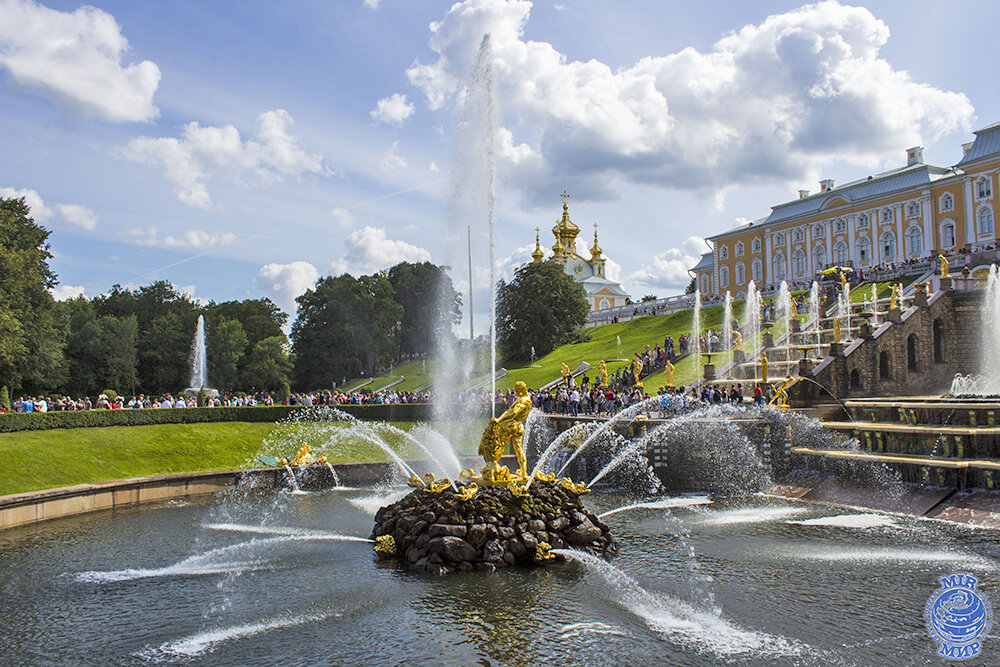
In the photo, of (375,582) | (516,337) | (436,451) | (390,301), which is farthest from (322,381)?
(375,582)

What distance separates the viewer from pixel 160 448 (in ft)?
77.2

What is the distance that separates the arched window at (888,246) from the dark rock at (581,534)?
57604 millimetres

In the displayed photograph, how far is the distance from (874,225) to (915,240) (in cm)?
436

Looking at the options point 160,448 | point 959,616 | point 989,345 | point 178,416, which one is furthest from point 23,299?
point 989,345

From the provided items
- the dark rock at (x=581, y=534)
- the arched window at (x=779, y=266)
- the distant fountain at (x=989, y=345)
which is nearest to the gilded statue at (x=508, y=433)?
the dark rock at (x=581, y=534)

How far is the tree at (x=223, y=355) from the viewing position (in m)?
60.2

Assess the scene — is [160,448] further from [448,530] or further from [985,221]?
[985,221]

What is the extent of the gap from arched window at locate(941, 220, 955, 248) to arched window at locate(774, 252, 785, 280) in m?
16.9

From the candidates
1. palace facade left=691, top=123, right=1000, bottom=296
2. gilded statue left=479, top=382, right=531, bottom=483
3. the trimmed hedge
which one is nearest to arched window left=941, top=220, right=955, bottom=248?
palace facade left=691, top=123, right=1000, bottom=296

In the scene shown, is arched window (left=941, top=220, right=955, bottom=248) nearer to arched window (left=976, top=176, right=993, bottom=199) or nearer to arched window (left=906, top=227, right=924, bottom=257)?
arched window (left=906, top=227, right=924, bottom=257)

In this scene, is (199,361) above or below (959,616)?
above

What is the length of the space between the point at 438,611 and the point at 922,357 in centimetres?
2509

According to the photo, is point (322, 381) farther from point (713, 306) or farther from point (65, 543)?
point (65, 543)

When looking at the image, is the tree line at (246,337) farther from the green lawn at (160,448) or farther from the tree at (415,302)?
the green lawn at (160,448)
